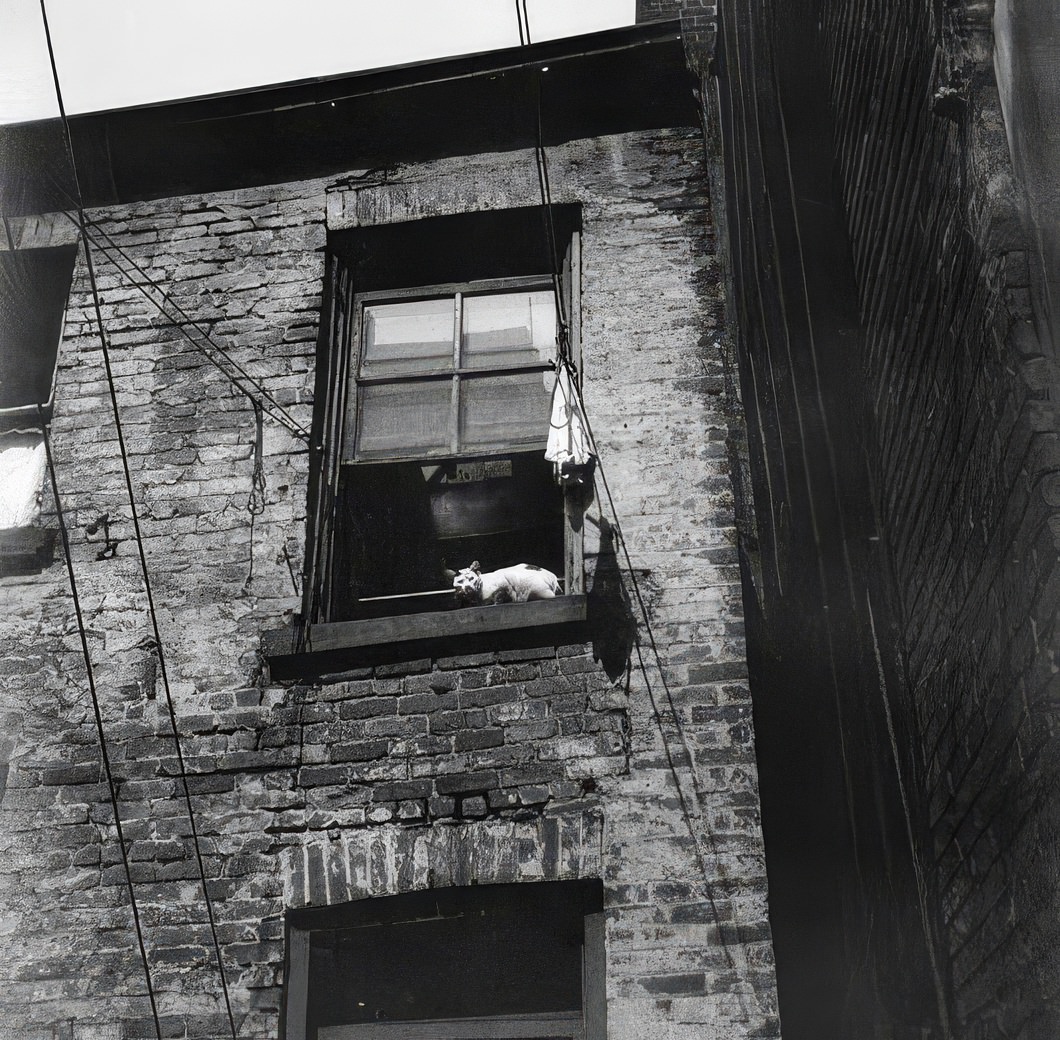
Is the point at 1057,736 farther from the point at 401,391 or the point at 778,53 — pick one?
the point at 778,53

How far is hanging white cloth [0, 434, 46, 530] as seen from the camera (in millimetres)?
4914

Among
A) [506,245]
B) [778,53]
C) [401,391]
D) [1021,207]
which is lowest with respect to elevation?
[1021,207]

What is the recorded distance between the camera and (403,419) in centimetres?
514

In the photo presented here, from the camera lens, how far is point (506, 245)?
5500 mm

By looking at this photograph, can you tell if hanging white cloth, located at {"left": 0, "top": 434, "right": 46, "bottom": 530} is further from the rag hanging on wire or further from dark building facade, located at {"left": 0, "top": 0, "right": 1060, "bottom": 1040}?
the rag hanging on wire

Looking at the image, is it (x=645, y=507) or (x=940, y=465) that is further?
(x=645, y=507)

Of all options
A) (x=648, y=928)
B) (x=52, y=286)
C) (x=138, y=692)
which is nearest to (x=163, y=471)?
(x=138, y=692)

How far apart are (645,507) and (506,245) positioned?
66.3 inches

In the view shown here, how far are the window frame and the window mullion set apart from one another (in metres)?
0.06

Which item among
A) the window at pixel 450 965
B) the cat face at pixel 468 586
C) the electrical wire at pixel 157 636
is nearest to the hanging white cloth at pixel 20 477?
the electrical wire at pixel 157 636

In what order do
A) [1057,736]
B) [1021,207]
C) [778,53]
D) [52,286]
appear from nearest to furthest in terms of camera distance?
[1057,736] → [1021,207] → [52,286] → [778,53]

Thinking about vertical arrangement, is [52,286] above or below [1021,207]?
above

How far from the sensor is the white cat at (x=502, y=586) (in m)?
4.41

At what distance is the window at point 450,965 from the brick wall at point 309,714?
3.7 inches
